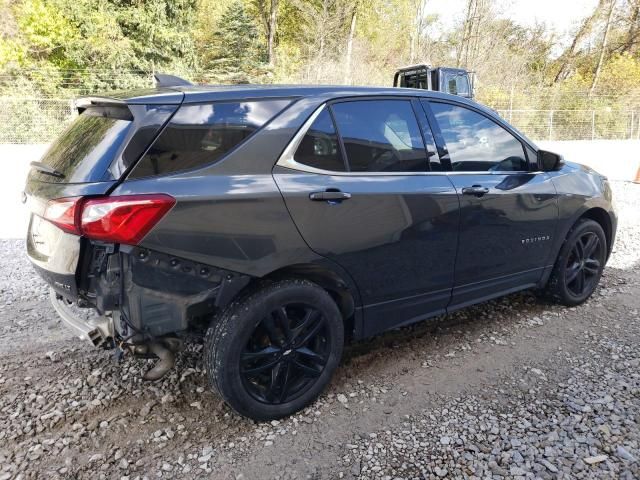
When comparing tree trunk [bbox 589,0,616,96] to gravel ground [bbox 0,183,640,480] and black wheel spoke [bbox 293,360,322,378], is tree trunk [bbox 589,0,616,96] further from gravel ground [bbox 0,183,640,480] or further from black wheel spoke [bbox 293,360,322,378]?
black wheel spoke [bbox 293,360,322,378]

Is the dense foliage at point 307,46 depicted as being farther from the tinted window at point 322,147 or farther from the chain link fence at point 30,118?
the tinted window at point 322,147

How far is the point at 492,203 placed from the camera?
324cm

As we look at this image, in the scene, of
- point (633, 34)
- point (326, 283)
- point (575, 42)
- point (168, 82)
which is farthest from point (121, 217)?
point (633, 34)

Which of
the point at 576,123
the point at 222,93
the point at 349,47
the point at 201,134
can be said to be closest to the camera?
the point at 201,134

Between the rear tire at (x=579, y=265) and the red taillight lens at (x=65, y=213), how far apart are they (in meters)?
3.54

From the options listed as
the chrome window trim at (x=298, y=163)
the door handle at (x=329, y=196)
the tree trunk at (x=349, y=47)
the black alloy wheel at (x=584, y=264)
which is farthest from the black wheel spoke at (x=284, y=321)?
the tree trunk at (x=349, y=47)

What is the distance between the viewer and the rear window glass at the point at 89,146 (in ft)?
7.17

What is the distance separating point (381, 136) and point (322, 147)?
0.44m

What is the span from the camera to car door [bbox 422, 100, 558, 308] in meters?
3.13

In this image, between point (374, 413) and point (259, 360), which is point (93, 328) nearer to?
point (259, 360)

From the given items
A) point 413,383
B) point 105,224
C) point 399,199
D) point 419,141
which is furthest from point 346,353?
point 105,224

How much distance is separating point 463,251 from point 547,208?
0.97 meters

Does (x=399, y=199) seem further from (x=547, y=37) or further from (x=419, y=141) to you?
(x=547, y=37)

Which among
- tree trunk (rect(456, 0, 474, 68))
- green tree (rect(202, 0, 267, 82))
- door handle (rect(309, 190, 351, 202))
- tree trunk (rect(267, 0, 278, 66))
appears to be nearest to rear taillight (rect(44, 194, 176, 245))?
door handle (rect(309, 190, 351, 202))
